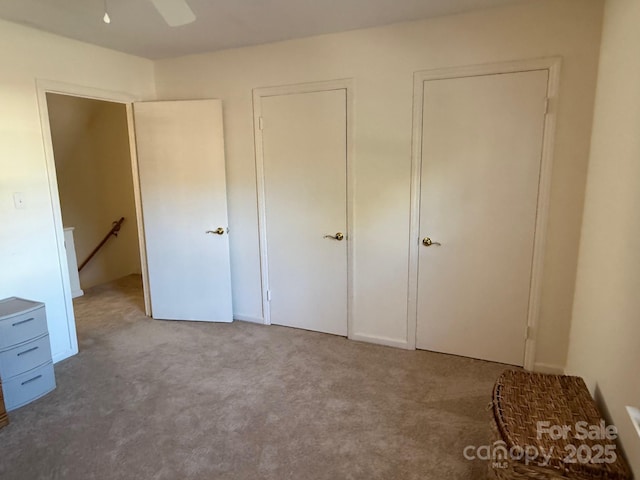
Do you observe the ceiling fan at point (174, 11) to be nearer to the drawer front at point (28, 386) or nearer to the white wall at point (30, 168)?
the white wall at point (30, 168)

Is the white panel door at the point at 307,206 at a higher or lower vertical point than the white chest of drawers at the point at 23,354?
higher

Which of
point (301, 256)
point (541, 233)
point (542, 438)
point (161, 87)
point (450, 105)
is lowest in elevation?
point (542, 438)

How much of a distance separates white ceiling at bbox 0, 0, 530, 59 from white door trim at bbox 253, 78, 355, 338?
1.22ft

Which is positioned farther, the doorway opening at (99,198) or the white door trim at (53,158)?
the doorway opening at (99,198)

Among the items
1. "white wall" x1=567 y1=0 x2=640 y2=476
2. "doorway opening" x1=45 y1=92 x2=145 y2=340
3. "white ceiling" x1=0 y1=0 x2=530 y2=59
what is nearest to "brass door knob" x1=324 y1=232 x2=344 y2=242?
"white ceiling" x1=0 y1=0 x2=530 y2=59

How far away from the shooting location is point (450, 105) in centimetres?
261

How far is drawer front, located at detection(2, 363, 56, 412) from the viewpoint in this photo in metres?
2.31

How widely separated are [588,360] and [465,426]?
74cm

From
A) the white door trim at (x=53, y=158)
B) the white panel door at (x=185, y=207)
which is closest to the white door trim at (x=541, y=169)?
the white panel door at (x=185, y=207)

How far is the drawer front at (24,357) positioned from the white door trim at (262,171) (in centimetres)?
168

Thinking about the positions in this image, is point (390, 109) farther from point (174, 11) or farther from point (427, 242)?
point (174, 11)

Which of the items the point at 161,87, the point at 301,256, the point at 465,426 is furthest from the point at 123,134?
the point at 465,426

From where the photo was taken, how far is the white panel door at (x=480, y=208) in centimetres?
247

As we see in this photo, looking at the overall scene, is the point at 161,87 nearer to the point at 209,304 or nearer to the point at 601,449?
the point at 209,304
